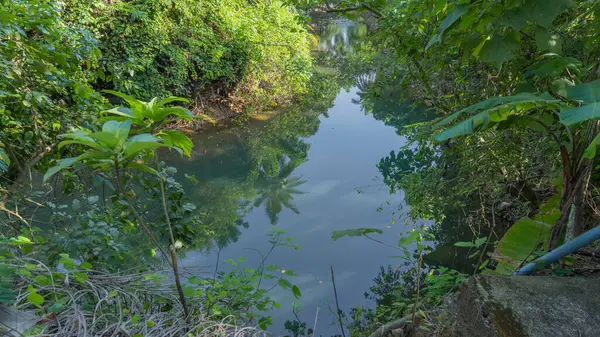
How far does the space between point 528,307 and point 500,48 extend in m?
0.98

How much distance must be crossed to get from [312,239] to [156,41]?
17.0ft

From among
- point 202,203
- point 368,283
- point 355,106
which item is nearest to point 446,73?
point 368,283

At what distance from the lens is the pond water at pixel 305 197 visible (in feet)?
16.8

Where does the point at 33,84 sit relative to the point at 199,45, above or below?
below

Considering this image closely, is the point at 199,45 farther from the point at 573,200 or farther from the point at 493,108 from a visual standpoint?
the point at 493,108

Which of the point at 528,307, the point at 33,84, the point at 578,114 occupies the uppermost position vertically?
the point at 33,84

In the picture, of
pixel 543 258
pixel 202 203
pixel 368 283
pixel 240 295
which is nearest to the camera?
pixel 543 258

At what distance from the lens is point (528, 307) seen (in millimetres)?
1513

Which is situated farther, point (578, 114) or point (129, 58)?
point (129, 58)

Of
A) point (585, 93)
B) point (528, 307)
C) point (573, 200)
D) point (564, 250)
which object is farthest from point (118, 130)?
point (573, 200)

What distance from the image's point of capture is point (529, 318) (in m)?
1.46

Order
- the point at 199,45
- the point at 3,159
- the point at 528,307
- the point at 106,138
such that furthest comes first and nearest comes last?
the point at 199,45, the point at 3,159, the point at 528,307, the point at 106,138

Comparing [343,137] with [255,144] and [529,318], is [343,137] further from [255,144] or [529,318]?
[529,318]

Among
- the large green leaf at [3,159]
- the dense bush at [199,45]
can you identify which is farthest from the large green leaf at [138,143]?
the dense bush at [199,45]
